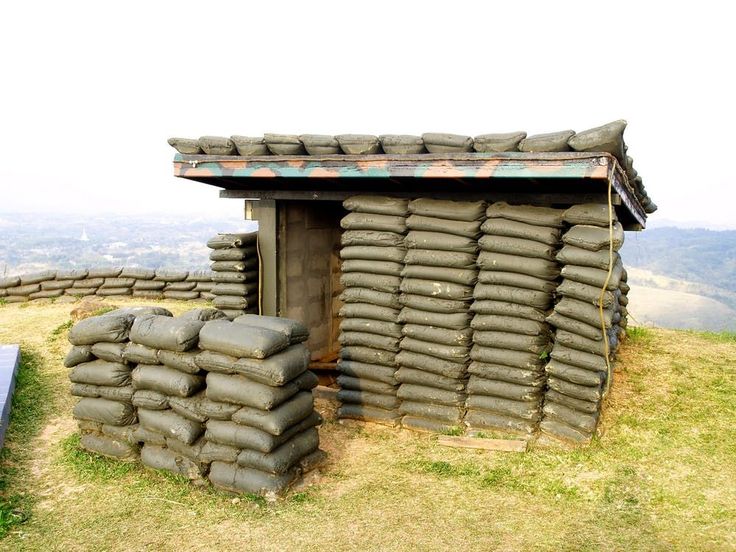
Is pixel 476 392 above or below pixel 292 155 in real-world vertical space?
below

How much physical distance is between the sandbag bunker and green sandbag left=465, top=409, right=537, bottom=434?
182 cm

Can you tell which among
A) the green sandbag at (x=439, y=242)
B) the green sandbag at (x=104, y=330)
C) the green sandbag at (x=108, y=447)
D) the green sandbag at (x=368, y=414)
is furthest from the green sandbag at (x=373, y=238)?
the green sandbag at (x=108, y=447)

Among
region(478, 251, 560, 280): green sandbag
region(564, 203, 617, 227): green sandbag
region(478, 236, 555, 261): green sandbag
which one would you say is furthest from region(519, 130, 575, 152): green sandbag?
region(478, 251, 560, 280): green sandbag

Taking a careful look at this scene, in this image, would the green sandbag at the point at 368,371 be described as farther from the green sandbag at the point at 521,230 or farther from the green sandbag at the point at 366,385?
the green sandbag at the point at 521,230

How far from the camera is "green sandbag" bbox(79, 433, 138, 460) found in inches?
231

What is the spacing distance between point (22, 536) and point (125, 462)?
4.32ft

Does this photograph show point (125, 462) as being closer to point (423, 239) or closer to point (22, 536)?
point (22, 536)

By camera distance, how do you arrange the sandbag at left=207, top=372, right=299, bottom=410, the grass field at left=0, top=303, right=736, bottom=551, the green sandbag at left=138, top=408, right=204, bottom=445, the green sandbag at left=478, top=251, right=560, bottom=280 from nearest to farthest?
the grass field at left=0, top=303, right=736, bottom=551
the sandbag at left=207, top=372, right=299, bottom=410
the green sandbag at left=138, top=408, right=204, bottom=445
the green sandbag at left=478, top=251, right=560, bottom=280

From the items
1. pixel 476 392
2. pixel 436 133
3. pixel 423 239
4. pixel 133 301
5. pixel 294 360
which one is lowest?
pixel 133 301

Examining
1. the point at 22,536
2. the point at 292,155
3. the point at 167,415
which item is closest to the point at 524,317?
the point at 292,155

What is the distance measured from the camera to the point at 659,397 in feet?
23.3

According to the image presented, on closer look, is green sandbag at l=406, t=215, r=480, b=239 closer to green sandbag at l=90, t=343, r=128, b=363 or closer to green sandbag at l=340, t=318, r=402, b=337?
green sandbag at l=340, t=318, r=402, b=337

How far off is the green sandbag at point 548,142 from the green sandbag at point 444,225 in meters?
1.08

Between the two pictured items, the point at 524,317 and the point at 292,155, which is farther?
the point at 292,155
